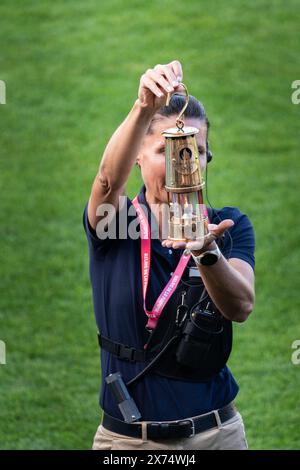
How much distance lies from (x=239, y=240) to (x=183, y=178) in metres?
0.60

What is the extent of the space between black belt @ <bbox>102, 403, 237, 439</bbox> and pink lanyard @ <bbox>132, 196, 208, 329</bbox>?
0.40 metres

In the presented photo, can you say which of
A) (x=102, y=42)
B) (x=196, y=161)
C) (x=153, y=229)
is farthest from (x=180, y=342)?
(x=102, y=42)

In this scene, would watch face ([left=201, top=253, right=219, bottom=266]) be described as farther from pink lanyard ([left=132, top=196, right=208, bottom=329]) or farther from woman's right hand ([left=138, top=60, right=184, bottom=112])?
woman's right hand ([left=138, top=60, right=184, bottom=112])

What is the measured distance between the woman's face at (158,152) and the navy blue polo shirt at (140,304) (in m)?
0.14

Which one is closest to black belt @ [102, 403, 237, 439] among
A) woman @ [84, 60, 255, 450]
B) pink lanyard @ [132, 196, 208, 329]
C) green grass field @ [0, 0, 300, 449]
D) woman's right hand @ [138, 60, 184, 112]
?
woman @ [84, 60, 255, 450]

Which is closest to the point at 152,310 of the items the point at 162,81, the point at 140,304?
the point at 140,304

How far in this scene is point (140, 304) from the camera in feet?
14.7

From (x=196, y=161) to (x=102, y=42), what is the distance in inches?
385

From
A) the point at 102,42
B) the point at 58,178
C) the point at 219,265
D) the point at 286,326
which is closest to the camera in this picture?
the point at 219,265

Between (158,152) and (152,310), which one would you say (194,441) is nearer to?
(152,310)

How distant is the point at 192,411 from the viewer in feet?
14.8

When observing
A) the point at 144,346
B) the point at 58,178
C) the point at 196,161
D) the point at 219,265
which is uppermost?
the point at 58,178

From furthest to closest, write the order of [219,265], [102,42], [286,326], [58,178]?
[102,42] → [58,178] → [286,326] → [219,265]

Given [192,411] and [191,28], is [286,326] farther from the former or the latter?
[191,28]
